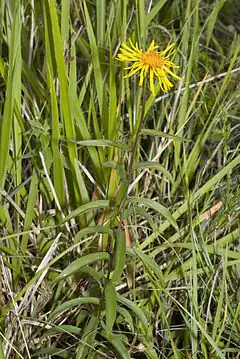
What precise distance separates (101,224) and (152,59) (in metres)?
0.31

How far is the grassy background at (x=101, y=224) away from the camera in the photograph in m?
0.90

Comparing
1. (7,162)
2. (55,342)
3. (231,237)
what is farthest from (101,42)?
(55,342)

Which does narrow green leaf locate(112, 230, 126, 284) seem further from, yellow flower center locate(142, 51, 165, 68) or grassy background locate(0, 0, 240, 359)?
yellow flower center locate(142, 51, 165, 68)

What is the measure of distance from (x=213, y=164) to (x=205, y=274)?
0.27 metres

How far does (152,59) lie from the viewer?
2.59ft

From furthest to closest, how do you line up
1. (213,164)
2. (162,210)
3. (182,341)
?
(213,164), (182,341), (162,210)

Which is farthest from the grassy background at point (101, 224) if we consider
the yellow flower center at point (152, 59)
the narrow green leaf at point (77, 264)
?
the yellow flower center at point (152, 59)

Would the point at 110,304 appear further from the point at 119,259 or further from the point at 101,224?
the point at 101,224

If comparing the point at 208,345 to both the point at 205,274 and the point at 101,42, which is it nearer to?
the point at 205,274

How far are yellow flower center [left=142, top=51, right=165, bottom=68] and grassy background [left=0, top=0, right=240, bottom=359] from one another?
0.37ft

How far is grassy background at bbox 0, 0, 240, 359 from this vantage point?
35.3 inches

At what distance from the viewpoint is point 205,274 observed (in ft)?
3.29

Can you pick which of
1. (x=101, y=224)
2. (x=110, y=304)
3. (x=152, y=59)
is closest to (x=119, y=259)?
(x=110, y=304)

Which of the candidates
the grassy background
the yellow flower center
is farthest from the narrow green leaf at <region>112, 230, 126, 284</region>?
the yellow flower center
